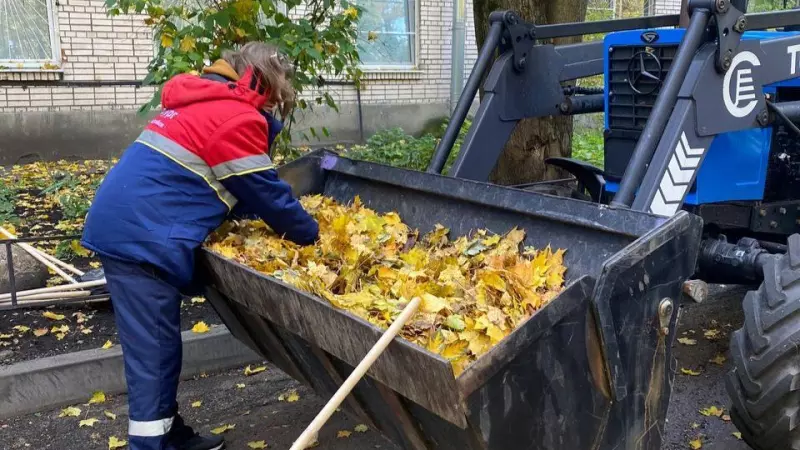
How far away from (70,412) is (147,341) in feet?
3.79

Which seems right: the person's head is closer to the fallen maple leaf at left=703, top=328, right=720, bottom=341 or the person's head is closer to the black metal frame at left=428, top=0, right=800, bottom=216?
the black metal frame at left=428, top=0, right=800, bottom=216

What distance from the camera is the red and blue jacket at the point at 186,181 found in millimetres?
3082

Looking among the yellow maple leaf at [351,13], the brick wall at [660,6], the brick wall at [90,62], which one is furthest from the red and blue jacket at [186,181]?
the brick wall at [660,6]

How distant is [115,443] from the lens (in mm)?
3709

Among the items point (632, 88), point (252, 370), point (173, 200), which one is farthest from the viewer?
point (252, 370)

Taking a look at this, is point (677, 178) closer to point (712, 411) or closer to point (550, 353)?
point (550, 353)

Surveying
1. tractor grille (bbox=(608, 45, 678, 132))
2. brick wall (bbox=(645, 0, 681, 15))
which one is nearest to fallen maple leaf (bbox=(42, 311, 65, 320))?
tractor grille (bbox=(608, 45, 678, 132))

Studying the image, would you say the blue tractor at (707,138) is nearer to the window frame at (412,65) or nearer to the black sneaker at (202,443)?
the black sneaker at (202,443)

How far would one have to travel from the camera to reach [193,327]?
4.73m

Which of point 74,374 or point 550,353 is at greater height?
point 550,353

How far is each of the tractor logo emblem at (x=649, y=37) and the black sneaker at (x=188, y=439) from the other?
2651 millimetres

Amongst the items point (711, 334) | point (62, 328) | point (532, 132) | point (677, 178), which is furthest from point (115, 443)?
point (532, 132)

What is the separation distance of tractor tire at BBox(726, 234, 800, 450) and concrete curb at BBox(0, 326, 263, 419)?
9.12 ft

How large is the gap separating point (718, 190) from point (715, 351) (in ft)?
4.91
